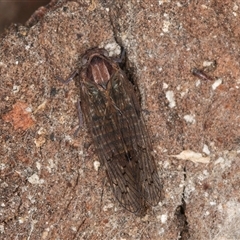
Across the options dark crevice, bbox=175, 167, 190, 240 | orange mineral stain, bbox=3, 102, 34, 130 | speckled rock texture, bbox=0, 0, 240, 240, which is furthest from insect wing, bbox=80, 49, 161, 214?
orange mineral stain, bbox=3, 102, 34, 130

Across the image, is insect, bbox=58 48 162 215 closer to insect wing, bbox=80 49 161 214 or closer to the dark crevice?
insect wing, bbox=80 49 161 214

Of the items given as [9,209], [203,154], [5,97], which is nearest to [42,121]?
[5,97]

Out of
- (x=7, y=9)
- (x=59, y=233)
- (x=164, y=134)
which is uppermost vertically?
(x=7, y=9)

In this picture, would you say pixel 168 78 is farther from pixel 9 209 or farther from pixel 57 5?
pixel 9 209

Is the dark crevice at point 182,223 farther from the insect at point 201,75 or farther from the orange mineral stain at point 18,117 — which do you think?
the orange mineral stain at point 18,117

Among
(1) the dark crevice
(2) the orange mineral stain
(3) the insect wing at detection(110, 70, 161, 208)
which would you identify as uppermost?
(2) the orange mineral stain

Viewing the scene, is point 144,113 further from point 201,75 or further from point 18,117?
point 18,117

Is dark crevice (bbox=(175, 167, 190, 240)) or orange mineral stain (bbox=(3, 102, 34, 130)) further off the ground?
orange mineral stain (bbox=(3, 102, 34, 130))
